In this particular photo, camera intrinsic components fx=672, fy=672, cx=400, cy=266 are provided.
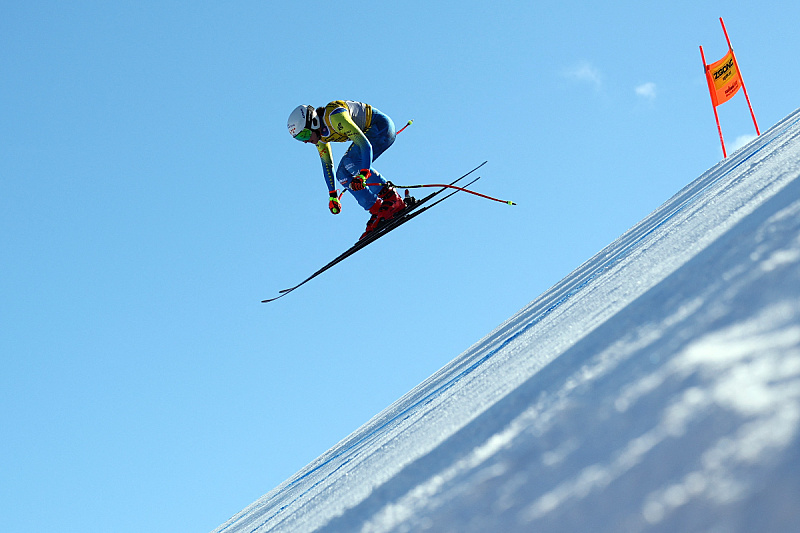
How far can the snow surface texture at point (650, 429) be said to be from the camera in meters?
0.61

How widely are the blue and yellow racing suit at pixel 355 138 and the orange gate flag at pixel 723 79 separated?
23.9ft

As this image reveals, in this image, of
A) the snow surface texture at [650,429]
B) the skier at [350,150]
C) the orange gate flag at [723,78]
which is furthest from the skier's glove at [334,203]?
the orange gate flag at [723,78]

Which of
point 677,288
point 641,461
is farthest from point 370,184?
point 641,461

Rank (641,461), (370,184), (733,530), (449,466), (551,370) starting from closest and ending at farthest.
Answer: (733,530) → (641,461) → (449,466) → (551,370) → (370,184)

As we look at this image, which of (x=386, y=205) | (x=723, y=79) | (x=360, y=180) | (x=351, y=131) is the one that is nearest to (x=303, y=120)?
(x=351, y=131)

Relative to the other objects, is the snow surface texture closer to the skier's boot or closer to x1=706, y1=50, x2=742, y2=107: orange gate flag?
the skier's boot

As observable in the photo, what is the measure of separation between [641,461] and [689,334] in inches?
11.4

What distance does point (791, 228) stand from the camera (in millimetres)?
1104

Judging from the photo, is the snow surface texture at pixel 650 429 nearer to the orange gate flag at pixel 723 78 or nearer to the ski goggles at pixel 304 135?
the ski goggles at pixel 304 135

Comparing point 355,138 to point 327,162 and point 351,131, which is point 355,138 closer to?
point 351,131

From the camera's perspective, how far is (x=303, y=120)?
24.1ft

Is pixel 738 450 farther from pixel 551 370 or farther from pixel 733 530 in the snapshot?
pixel 551 370

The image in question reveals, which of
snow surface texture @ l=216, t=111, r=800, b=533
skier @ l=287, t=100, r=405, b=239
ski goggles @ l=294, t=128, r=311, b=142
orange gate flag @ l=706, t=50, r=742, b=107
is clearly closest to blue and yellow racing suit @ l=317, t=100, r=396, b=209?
skier @ l=287, t=100, r=405, b=239

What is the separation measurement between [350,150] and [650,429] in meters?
7.12
